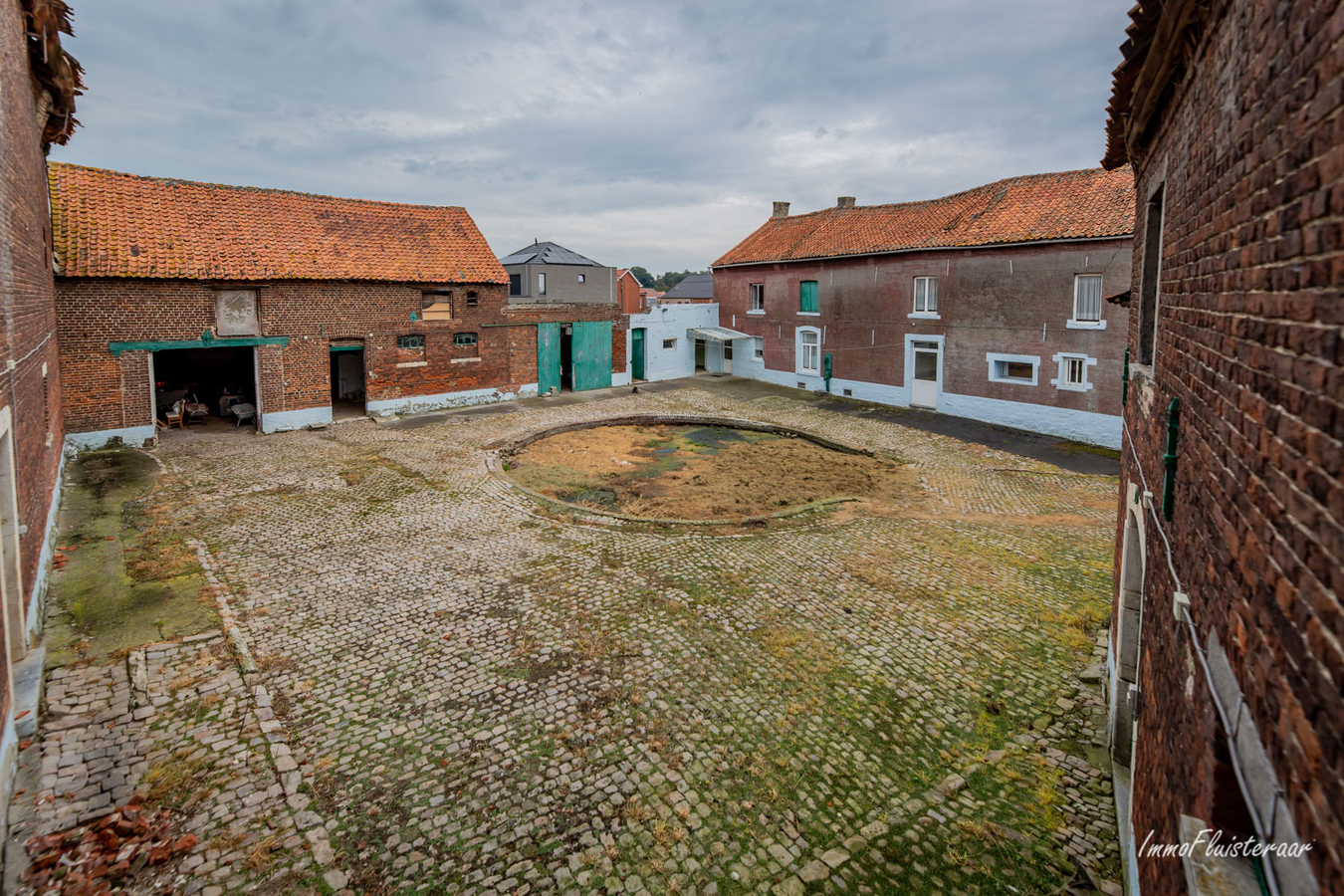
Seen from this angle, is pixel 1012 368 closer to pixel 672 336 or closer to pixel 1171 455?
pixel 672 336

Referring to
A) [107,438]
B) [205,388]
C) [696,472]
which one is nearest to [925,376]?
[696,472]

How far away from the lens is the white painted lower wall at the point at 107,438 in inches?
629

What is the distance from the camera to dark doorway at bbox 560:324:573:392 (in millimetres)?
26375

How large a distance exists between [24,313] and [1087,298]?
71.7ft

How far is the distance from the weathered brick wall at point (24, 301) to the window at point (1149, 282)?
10135 millimetres

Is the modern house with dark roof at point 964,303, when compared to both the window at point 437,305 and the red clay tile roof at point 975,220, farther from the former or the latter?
the window at point 437,305

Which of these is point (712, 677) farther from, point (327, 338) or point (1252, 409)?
point (327, 338)

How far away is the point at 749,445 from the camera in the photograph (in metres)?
19.1

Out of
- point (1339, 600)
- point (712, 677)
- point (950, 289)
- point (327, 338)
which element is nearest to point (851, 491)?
point (712, 677)

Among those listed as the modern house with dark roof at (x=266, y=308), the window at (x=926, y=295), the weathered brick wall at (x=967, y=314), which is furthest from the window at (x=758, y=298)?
the modern house with dark roof at (x=266, y=308)

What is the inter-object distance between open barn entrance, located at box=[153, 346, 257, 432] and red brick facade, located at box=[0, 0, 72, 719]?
8.16 m

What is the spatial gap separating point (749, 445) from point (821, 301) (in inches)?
404

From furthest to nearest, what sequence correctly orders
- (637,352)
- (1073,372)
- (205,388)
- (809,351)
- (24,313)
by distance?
(637,352)
(809,351)
(205,388)
(1073,372)
(24,313)

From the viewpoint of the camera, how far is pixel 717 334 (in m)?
30.4
